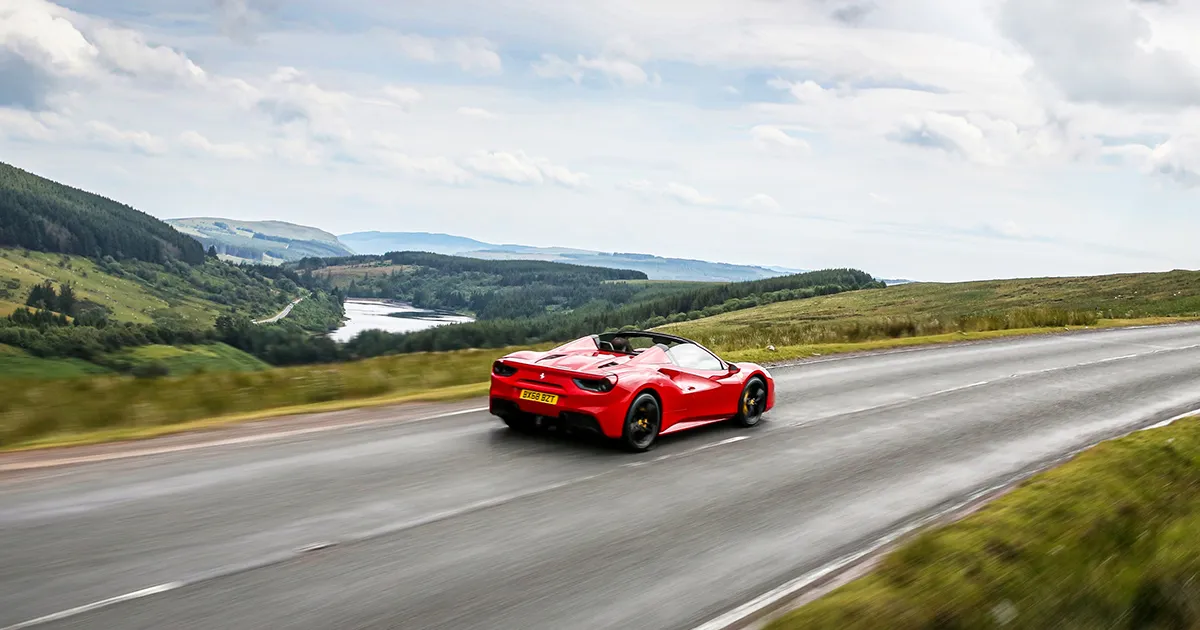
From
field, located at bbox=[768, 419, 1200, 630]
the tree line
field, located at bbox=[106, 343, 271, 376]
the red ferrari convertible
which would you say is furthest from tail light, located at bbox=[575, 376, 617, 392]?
the tree line

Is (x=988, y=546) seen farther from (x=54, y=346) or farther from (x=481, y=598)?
(x=54, y=346)

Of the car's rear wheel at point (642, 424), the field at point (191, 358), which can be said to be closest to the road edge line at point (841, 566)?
the car's rear wheel at point (642, 424)

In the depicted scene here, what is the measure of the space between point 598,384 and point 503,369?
1259 mm

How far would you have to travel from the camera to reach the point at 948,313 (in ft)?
235

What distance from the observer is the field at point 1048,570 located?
5.16 metres

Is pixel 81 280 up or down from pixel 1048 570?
up

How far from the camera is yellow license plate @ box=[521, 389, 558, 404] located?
968cm

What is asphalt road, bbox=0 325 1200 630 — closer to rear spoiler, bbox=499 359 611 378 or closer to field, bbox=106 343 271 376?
rear spoiler, bbox=499 359 611 378

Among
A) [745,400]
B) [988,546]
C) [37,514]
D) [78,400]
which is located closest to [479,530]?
[37,514]

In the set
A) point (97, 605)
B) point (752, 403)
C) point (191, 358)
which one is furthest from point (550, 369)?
point (191, 358)

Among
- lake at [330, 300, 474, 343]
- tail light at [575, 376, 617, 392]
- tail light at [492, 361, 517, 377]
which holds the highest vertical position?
tail light at [492, 361, 517, 377]

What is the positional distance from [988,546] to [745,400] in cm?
555

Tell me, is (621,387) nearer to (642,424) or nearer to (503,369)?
(642,424)

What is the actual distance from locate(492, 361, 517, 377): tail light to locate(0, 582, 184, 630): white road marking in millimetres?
5161
